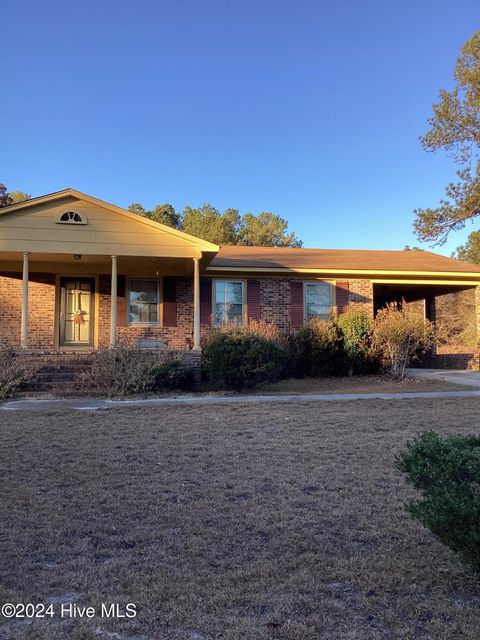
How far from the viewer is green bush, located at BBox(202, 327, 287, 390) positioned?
11523mm

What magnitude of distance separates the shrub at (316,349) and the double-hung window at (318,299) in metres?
1.53

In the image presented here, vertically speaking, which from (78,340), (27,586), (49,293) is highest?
(49,293)

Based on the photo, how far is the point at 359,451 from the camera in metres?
6.29

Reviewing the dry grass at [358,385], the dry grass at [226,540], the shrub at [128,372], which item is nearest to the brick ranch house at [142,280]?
the shrub at [128,372]

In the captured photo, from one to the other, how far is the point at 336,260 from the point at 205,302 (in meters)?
4.90

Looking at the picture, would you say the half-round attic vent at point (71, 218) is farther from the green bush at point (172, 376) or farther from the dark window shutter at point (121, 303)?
the green bush at point (172, 376)

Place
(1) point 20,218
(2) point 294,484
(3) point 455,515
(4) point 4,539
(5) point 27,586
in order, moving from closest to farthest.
Answer: (3) point 455,515 < (5) point 27,586 < (4) point 4,539 < (2) point 294,484 < (1) point 20,218

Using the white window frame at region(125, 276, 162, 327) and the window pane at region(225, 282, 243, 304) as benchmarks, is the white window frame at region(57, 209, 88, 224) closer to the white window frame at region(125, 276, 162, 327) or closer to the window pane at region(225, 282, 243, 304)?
the white window frame at region(125, 276, 162, 327)

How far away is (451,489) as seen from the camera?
9.09ft

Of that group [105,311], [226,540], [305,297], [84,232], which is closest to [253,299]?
[305,297]

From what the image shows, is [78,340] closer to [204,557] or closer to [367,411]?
[367,411]

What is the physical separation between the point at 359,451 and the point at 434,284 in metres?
12.8

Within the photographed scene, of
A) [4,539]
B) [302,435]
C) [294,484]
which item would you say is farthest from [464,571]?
[302,435]

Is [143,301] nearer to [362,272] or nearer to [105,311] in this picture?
[105,311]
